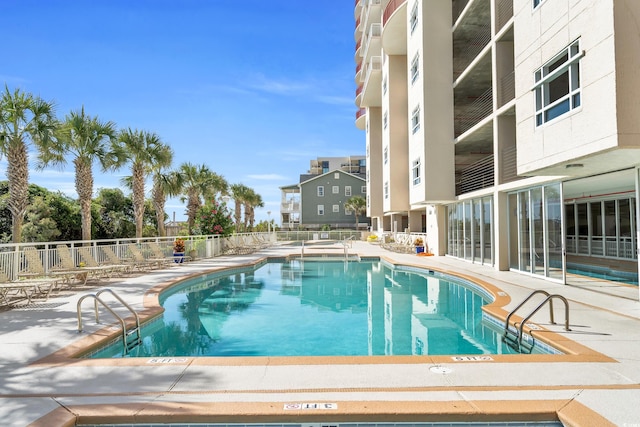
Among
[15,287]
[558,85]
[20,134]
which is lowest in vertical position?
[15,287]

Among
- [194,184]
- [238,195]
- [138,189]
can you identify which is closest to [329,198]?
[238,195]

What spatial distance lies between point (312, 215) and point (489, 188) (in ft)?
131

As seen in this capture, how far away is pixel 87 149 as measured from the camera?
17453 mm

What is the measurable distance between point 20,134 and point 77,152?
351cm

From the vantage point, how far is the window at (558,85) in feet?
27.1

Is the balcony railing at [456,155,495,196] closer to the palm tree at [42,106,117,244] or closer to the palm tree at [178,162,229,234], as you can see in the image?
the palm tree at [42,106,117,244]

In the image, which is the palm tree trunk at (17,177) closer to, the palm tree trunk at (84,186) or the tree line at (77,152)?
the tree line at (77,152)

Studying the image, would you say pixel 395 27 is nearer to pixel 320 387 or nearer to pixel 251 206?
pixel 320 387

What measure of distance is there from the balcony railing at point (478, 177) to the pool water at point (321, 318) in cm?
425

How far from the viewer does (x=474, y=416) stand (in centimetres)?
383

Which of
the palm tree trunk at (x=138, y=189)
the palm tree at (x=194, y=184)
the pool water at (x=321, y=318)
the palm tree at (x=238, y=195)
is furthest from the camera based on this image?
the palm tree at (x=238, y=195)

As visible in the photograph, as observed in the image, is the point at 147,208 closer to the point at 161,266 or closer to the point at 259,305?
the point at 161,266

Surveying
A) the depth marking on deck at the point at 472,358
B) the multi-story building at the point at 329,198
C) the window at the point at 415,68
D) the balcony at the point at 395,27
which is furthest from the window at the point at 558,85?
the multi-story building at the point at 329,198

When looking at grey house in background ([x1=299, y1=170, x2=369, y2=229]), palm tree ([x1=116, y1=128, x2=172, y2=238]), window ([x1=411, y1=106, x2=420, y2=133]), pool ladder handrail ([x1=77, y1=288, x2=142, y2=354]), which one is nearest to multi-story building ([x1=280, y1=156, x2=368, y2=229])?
grey house in background ([x1=299, y1=170, x2=369, y2=229])
